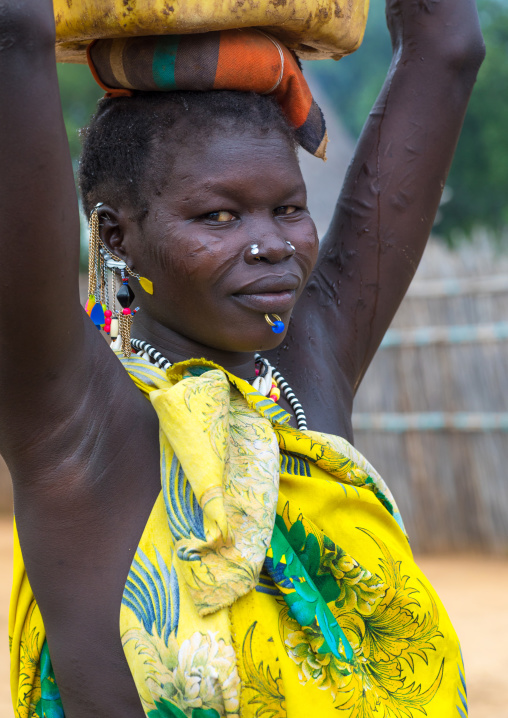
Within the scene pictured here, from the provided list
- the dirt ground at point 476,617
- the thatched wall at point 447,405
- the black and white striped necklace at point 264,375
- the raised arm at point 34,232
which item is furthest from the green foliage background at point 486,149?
the raised arm at point 34,232

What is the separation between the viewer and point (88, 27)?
1446mm

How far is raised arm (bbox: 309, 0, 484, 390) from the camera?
77.8 inches

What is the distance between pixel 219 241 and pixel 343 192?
688 mm

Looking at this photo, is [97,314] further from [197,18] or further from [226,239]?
[197,18]

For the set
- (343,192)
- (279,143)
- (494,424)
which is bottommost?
(494,424)

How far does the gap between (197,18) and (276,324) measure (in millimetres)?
535

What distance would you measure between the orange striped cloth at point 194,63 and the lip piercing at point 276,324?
0.43 meters

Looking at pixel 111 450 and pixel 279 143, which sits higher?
pixel 279 143

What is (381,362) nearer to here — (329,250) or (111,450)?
(329,250)

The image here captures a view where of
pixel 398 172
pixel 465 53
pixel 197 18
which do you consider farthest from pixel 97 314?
pixel 465 53

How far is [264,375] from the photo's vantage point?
5.87 ft

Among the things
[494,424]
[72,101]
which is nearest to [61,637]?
[494,424]

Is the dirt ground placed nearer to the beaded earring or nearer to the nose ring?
the beaded earring

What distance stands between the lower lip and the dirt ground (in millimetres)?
3851
